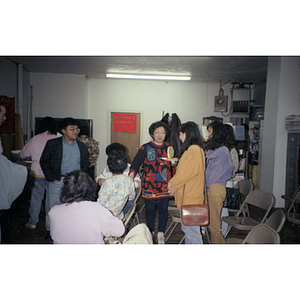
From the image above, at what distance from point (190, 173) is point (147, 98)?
1.43 m

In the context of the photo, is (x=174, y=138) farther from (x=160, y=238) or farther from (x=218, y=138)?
(x=160, y=238)

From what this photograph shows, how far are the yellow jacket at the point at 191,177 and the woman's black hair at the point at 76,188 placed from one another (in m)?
0.80

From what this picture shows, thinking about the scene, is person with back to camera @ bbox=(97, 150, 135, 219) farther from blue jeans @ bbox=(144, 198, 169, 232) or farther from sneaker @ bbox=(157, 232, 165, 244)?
sneaker @ bbox=(157, 232, 165, 244)

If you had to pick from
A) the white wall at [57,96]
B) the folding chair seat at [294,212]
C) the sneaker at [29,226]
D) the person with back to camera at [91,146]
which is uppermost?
the white wall at [57,96]

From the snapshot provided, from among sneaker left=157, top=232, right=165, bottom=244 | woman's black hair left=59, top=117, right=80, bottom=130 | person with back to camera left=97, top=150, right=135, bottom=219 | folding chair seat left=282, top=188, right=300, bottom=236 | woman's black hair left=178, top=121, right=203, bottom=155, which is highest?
woman's black hair left=59, top=117, right=80, bottom=130

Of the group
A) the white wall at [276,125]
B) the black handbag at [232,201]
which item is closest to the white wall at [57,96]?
the black handbag at [232,201]

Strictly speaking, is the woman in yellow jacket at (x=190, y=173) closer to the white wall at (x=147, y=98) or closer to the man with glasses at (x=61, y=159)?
the white wall at (x=147, y=98)

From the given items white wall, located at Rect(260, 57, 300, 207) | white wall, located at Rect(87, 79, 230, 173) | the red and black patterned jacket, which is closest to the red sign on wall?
white wall, located at Rect(87, 79, 230, 173)

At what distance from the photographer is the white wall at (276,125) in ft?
10.1

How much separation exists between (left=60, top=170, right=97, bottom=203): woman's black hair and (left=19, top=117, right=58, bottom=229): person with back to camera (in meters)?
0.95

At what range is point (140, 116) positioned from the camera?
2891mm

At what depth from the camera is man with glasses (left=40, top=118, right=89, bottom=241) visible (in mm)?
2447
